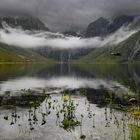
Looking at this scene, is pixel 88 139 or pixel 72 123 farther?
pixel 72 123

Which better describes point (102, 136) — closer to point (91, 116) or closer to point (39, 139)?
point (39, 139)

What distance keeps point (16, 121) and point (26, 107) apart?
25.9 ft

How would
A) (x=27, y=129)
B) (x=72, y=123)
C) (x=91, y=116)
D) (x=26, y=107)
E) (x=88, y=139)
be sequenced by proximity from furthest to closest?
(x=26, y=107) < (x=91, y=116) < (x=72, y=123) < (x=27, y=129) < (x=88, y=139)

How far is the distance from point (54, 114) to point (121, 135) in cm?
1049

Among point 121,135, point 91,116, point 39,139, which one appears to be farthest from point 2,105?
point 121,135

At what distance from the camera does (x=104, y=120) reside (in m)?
28.6

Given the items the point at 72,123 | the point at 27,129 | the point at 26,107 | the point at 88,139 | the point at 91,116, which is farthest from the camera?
the point at 26,107

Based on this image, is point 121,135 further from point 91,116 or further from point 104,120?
point 91,116

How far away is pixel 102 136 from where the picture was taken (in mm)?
23031

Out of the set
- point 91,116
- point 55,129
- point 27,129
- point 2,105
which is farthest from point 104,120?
point 2,105

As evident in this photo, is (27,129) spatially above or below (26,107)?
below

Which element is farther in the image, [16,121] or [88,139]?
[16,121]

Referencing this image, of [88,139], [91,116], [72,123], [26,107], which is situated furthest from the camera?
[26,107]

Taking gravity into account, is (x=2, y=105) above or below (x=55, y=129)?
above
